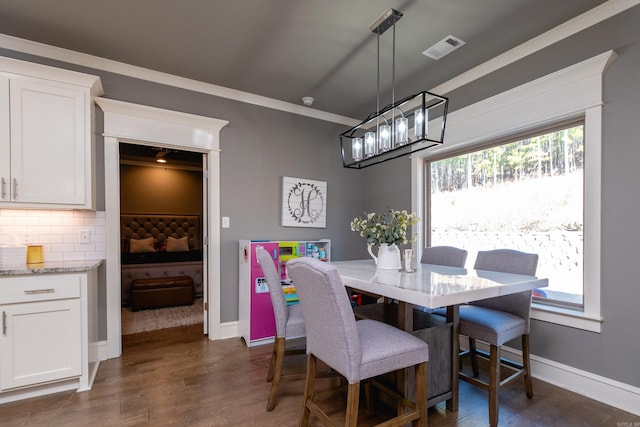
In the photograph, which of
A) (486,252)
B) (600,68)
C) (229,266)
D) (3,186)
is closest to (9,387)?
(3,186)

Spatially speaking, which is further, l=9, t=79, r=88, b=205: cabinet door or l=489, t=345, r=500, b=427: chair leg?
l=9, t=79, r=88, b=205: cabinet door

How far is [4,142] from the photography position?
226 centimetres

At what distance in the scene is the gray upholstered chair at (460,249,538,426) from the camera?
1847 millimetres

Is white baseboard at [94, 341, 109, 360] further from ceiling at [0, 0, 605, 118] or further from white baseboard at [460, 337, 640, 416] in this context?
white baseboard at [460, 337, 640, 416]

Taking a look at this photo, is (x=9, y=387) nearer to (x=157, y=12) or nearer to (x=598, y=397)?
(x=157, y=12)

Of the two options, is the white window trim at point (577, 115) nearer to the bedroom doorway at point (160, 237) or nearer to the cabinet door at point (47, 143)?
the cabinet door at point (47, 143)

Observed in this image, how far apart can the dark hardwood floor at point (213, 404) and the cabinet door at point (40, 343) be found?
18 centimetres

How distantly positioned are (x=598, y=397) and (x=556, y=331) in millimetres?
439

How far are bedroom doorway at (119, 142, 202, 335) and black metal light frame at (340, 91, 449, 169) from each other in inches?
113

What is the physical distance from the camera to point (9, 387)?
2033 millimetres

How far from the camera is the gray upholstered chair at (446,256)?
263 cm

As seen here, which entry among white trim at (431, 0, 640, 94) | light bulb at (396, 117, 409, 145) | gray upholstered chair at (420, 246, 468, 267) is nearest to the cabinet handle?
light bulb at (396, 117, 409, 145)

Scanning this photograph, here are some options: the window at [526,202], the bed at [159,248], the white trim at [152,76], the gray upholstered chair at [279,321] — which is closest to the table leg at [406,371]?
the gray upholstered chair at [279,321]

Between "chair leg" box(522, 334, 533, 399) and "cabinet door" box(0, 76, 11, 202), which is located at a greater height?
"cabinet door" box(0, 76, 11, 202)
